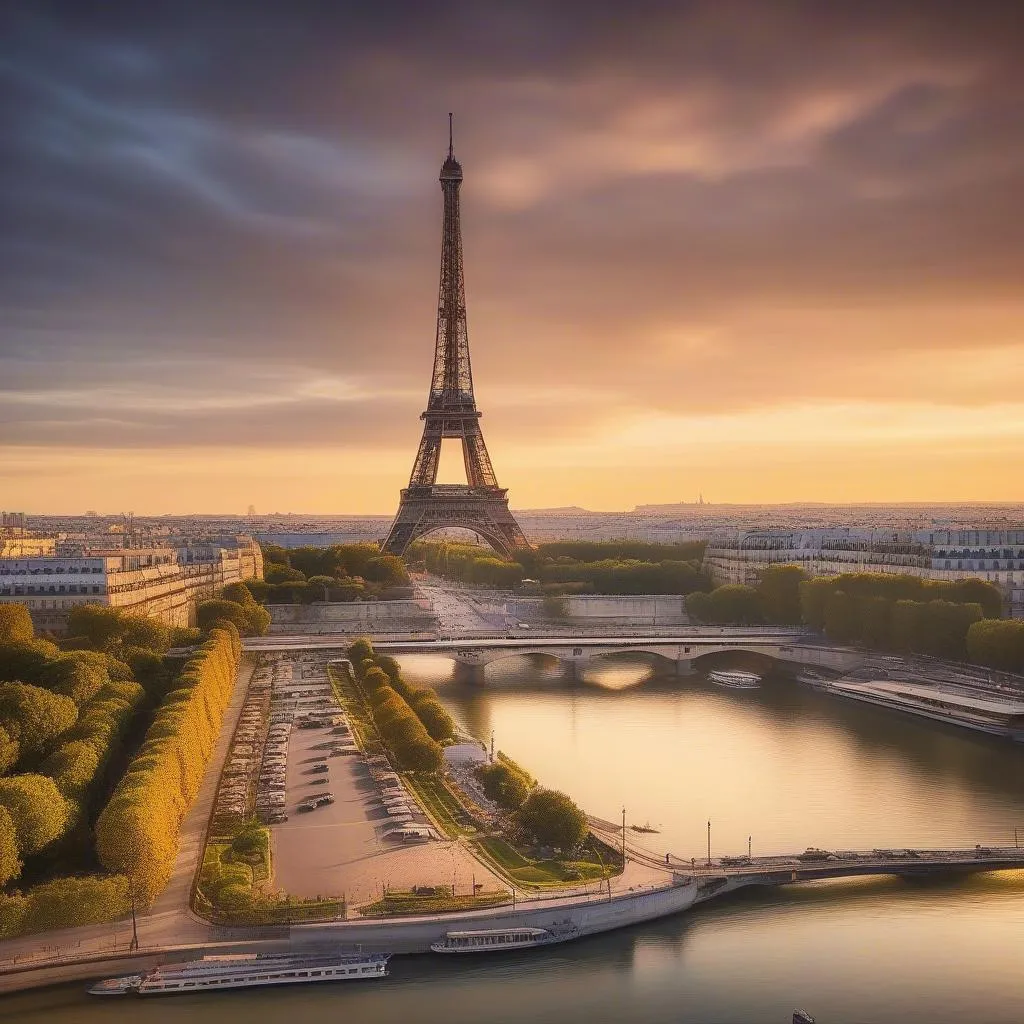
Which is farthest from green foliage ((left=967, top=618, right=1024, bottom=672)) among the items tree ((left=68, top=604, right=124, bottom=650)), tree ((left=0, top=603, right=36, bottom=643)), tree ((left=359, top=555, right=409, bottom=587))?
tree ((left=359, top=555, right=409, bottom=587))

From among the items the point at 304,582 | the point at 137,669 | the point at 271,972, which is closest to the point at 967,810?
the point at 271,972

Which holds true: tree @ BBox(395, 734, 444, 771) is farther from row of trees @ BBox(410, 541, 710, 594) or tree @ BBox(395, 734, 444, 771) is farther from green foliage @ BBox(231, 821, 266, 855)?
row of trees @ BBox(410, 541, 710, 594)

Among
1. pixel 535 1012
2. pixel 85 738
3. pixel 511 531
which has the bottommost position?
pixel 535 1012

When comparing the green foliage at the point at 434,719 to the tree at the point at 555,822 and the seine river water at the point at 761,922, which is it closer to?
the seine river water at the point at 761,922

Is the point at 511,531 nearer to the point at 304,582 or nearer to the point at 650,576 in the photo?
the point at 650,576

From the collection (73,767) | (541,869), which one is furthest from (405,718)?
(541,869)

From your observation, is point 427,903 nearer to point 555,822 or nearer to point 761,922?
point 555,822
